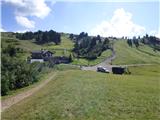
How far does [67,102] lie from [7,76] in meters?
19.7

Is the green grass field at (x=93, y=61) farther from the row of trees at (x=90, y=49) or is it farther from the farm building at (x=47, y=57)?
the farm building at (x=47, y=57)

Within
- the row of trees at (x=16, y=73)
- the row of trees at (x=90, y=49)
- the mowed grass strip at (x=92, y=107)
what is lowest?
the mowed grass strip at (x=92, y=107)

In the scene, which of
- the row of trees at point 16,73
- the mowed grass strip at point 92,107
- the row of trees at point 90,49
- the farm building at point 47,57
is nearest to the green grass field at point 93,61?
the row of trees at point 90,49

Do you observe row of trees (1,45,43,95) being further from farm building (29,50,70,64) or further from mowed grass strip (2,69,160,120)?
farm building (29,50,70,64)

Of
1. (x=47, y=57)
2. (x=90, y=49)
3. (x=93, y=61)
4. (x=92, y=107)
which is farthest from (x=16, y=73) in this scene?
(x=90, y=49)

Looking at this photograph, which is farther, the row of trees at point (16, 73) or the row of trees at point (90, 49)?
the row of trees at point (90, 49)

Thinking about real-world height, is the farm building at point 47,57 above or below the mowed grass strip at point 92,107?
above

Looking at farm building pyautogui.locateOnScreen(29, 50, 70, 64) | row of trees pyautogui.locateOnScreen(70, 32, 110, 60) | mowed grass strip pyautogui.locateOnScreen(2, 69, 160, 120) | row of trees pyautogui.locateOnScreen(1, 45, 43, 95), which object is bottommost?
mowed grass strip pyautogui.locateOnScreen(2, 69, 160, 120)

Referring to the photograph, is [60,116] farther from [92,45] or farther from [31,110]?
[92,45]

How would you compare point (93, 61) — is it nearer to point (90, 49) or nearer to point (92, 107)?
point (90, 49)

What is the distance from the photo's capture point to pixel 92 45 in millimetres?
174375

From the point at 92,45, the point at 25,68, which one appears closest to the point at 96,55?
the point at 92,45

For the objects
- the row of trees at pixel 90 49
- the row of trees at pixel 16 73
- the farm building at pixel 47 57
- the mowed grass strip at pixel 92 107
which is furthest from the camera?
the row of trees at pixel 90 49

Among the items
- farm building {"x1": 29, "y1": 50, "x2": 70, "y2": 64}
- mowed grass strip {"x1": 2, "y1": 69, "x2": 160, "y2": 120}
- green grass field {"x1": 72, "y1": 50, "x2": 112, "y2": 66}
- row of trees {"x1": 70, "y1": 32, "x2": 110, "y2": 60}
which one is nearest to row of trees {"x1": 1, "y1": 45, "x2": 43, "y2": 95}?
mowed grass strip {"x1": 2, "y1": 69, "x2": 160, "y2": 120}
